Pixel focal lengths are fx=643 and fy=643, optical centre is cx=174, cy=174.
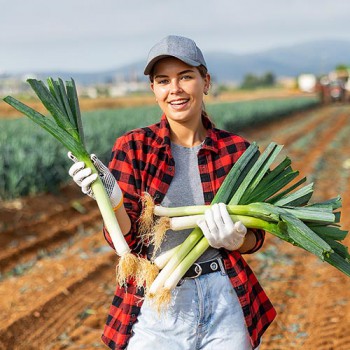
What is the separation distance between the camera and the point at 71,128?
199cm

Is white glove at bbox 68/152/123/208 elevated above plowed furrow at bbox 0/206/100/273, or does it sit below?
above

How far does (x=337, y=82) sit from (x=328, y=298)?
3704 cm

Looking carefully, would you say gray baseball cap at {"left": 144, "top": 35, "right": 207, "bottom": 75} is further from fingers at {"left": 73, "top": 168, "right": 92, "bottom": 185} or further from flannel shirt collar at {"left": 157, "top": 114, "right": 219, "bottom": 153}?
fingers at {"left": 73, "top": 168, "right": 92, "bottom": 185}

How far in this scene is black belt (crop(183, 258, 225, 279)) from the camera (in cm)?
204

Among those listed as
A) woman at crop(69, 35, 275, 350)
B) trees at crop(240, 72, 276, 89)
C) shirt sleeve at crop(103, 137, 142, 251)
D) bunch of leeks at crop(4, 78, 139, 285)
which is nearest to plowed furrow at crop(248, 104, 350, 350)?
woman at crop(69, 35, 275, 350)

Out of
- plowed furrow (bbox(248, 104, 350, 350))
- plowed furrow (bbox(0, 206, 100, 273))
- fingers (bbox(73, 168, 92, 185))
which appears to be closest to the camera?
fingers (bbox(73, 168, 92, 185))

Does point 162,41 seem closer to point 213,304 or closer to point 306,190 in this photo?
point 306,190

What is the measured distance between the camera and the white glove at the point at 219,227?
6.32 feet

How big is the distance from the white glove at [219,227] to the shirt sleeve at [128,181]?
244 millimetres

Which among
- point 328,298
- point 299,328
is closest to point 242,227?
point 299,328

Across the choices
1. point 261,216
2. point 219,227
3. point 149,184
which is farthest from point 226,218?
point 149,184

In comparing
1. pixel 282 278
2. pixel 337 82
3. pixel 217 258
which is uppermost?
pixel 217 258

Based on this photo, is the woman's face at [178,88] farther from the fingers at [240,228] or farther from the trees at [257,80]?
the trees at [257,80]

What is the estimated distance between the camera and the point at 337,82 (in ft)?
131
